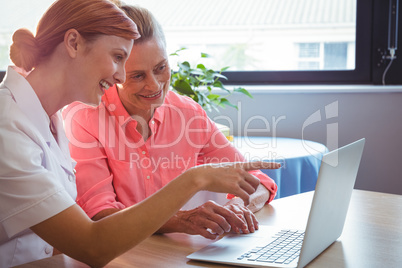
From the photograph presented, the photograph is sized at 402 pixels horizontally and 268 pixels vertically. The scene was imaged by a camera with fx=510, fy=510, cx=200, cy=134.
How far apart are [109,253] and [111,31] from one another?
0.49 meters

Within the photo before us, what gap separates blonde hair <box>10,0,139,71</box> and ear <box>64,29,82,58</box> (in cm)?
1

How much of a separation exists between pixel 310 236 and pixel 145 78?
0.78m

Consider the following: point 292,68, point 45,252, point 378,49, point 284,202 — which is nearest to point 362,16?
point 378,49

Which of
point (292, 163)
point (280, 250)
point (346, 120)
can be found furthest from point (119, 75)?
point (346, 120)

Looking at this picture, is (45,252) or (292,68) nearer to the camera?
(45,252)

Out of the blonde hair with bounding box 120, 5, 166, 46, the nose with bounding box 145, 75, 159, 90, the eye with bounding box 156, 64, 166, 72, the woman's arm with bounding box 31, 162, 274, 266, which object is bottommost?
the woman's arm with bounding box 31, 162, 274, 266

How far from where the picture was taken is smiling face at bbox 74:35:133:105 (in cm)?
115

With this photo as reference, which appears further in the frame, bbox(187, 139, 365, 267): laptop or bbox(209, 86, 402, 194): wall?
bbox(209, 86, 402, 194): wall

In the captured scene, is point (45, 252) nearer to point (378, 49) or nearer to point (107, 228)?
point (107, 228)

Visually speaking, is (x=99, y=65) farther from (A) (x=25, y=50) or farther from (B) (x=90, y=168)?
(B) (x=90, y=168)

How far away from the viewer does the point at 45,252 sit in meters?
1.23

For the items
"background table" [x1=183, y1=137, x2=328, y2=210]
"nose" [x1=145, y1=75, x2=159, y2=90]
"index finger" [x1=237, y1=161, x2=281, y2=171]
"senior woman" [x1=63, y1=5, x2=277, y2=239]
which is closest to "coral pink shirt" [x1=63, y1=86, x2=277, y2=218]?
"senior woman" [x1=63, y1=5, x2=277, y2=239]

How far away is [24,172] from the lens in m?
0.97

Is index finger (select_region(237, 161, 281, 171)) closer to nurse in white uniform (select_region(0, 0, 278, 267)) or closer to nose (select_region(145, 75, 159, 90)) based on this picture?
nurse in white uniform (select_region(0, 0, 278, 267))
